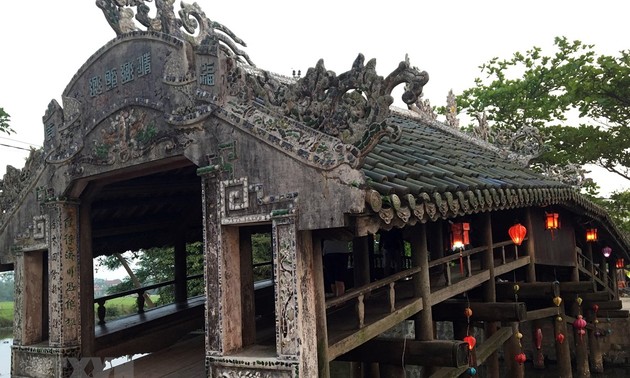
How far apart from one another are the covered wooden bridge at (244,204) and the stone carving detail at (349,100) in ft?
0.05

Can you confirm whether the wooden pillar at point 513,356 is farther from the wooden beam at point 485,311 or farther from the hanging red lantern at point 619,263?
the hanging red lantern at point 619,263

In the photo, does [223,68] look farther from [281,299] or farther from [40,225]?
[40,225]

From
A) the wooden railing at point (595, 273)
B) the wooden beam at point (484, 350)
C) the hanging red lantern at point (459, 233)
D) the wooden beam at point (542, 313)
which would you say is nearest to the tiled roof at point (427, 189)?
the hanging red lantern at point (459, 233)

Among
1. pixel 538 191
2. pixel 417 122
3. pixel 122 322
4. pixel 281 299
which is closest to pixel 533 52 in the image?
pixel 417 122

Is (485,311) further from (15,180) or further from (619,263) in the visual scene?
(619,263)

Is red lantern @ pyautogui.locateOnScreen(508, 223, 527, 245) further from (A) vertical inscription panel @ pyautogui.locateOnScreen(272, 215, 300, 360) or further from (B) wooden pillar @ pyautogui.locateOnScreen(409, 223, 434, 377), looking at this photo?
(A) vertical inscription panel @ pyautogui.locateOnScreen(272, 215, 300, 360)

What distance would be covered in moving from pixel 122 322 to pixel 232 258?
19.1 feet

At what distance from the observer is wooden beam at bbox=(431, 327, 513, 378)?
6.79m

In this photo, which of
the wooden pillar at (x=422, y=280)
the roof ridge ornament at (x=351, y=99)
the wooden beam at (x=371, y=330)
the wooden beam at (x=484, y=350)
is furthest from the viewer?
the wooden beam at (x=484, y=350)

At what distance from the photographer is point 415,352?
6328 mm

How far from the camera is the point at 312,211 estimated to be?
197 inches

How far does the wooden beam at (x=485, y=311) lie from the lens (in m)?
7.95

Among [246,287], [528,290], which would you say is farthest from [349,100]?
[528,290]

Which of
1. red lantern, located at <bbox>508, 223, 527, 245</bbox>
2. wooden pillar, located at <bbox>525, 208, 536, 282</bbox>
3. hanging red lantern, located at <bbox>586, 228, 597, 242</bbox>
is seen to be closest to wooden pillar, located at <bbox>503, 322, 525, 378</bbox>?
wooden pillar, located at <bbox>525, 208, 536, 282</bbox>
